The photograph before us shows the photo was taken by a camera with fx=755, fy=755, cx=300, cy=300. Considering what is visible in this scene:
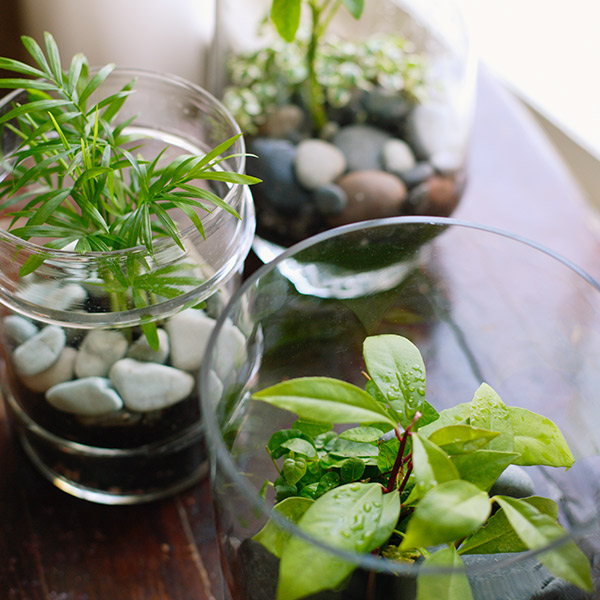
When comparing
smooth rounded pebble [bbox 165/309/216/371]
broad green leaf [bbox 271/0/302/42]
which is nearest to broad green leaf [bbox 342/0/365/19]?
broad green leaf [bbox 271/0/302/42]

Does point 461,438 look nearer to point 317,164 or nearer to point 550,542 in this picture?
point 550,542

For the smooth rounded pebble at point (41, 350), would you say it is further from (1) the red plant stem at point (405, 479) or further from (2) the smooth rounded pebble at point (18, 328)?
(1) the red plant stem at point (405, 479)

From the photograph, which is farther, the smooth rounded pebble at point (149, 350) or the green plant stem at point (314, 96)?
the green plant stem at point (314, 96)

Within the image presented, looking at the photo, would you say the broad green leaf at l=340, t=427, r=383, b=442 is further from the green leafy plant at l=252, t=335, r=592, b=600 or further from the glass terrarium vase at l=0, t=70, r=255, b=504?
the glass terrarium vase at l=0, t=70, r=255, b=504

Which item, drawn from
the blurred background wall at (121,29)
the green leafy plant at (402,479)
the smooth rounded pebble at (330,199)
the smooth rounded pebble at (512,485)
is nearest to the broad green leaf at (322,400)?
the green leafy plant at (402,479)

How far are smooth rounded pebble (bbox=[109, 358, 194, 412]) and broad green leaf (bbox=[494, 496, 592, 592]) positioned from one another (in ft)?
0.78

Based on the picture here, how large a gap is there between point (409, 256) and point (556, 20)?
0.70 m

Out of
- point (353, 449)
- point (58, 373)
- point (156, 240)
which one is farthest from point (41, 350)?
point (353, 449)

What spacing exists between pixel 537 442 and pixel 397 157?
35 cm

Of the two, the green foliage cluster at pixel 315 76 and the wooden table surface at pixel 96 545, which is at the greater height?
the green foliage cluster at pixel 315 76

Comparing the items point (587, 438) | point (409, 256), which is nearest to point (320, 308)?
point (409, 256)

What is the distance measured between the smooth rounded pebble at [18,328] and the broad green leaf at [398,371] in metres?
0.23

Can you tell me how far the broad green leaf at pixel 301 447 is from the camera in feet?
1.26

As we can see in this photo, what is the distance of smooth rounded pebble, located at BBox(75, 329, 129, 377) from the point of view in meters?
0.48
